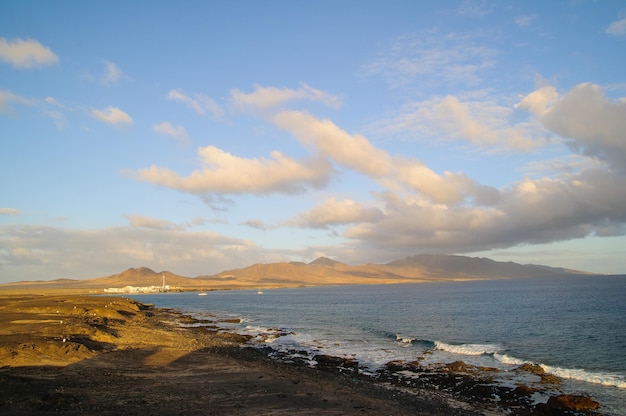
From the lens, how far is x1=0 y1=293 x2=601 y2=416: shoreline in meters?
16.9

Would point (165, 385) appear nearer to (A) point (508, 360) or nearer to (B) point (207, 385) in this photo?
(B) point (207, 385)

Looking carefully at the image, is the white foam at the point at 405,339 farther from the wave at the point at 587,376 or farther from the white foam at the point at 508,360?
the wave at the point at 587,376

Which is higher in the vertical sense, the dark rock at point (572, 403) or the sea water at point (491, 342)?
the dark rock at point (572, 403)

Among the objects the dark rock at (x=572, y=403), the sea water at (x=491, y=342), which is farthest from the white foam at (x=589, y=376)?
the dark rock at (x=572, y=403)

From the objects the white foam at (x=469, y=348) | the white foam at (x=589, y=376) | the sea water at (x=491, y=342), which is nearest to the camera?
the white foam at (x=589, y=376)

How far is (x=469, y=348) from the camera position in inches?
1553

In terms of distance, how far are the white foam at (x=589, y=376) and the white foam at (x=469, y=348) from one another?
750 centimetres

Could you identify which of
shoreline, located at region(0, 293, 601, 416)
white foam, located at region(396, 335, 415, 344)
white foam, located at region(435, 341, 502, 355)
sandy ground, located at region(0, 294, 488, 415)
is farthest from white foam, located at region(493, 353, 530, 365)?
sandy ground, located at region(0, 294, 488, 415)

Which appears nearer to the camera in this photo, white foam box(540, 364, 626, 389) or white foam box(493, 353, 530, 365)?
white foam box(540, 364, 626, 389)

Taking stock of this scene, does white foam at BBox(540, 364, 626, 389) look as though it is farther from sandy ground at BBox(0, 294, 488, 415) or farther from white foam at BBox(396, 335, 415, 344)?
white foam at BBox(396, 335, 415, 344)

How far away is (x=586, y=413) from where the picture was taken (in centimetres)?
1983

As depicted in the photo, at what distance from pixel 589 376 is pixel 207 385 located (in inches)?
1007

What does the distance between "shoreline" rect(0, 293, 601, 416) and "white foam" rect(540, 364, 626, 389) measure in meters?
6.18

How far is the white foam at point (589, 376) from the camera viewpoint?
25.6m
